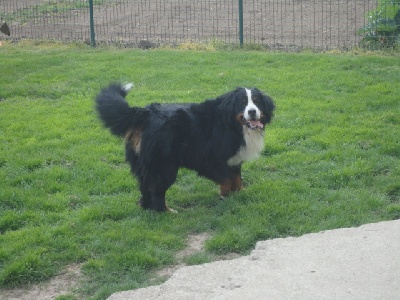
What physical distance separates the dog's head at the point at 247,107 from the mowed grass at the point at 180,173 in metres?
0.72

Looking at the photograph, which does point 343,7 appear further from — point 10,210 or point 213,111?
point 10,210

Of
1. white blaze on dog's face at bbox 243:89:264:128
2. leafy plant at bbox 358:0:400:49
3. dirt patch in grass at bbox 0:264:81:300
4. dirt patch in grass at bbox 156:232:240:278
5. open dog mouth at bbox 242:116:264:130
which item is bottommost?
dirt patch in grass at bbox 0:264:81:300

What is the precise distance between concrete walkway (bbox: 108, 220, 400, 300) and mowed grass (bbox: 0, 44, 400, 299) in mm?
296

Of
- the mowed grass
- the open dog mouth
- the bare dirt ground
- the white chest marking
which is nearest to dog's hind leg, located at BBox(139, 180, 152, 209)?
the mowed grass

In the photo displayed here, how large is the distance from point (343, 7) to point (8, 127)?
1050 cm

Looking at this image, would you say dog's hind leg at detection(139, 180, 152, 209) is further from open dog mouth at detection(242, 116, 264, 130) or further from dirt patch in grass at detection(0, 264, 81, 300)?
dirt patch in grass at detection(0, 264, 81, 300)

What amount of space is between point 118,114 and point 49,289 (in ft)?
6.43

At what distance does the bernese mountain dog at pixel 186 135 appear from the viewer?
674cm

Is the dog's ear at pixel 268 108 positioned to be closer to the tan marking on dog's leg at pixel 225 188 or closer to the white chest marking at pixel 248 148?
the white chest marking at pixel 248 148

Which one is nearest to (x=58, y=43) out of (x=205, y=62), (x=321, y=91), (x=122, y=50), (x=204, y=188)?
(x=122, y=50)

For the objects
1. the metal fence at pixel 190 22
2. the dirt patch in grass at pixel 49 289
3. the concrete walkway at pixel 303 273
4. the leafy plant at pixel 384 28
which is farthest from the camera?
the metal fence at pixel 190 22

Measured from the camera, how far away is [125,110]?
6734 mm

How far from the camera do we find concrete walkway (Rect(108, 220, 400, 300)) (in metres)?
4.98

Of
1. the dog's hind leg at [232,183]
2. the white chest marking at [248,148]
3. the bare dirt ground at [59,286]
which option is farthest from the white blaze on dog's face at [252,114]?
the bare dirt ground at [59,286]
